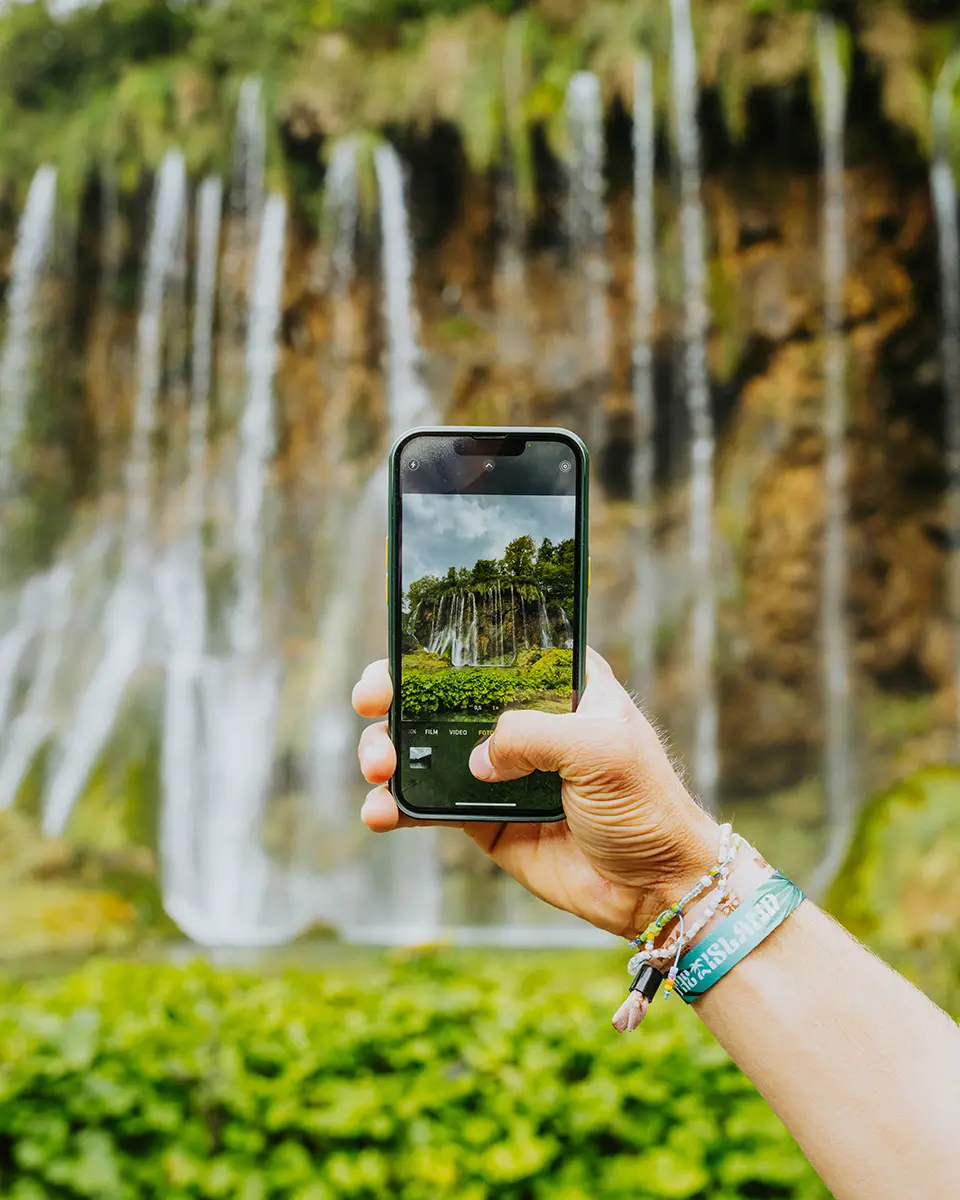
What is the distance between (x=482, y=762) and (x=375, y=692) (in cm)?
16

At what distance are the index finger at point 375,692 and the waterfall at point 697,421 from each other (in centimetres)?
737

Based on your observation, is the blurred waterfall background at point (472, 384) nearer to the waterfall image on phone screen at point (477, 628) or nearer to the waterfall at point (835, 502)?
the waterfall at point (835, 502)

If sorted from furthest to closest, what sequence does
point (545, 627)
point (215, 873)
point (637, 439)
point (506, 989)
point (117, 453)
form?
1. point (117, 453)
2. point (637, 439)
3. point (215, 873)
4. point (506, 989)
5. point (545, 627)

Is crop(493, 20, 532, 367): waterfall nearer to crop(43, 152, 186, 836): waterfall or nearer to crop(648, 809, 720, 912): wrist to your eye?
crop(43, 152, 186, 836): waterfall

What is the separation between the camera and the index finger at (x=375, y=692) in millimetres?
1392

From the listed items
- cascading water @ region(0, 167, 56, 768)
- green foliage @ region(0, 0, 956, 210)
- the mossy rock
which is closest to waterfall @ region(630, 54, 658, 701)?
green foliage @ region(0, 0, 956, 210)

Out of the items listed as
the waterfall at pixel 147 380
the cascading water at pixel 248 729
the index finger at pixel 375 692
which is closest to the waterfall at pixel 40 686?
the waterfall at pixel 147 380

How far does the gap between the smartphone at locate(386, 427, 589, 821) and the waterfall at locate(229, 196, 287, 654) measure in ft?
27.1

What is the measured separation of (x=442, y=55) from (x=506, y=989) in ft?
26.0

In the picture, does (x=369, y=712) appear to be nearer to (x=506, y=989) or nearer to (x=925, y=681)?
(x=506, y=989)

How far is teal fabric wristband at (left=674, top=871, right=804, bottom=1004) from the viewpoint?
1.16m

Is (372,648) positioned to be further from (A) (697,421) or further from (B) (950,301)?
(B) (950,301)

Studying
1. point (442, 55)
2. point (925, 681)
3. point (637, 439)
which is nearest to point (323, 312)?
point (442, 55)

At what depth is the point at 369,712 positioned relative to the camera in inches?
55.4
